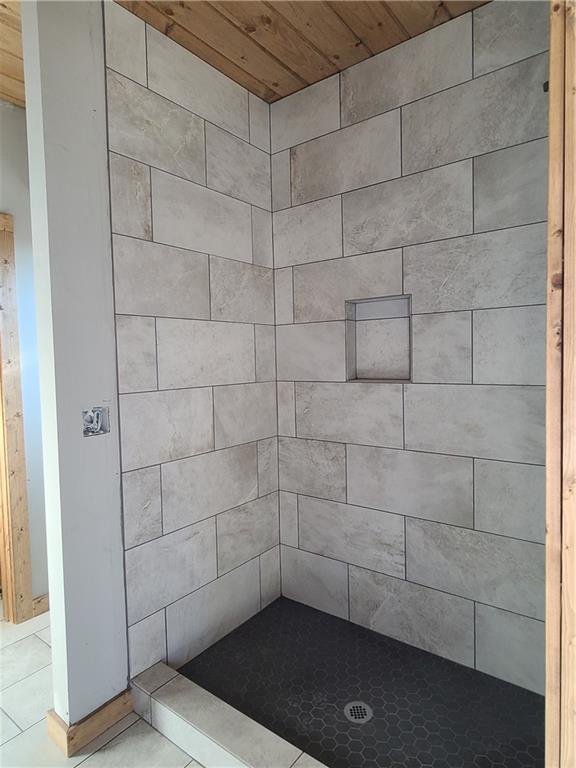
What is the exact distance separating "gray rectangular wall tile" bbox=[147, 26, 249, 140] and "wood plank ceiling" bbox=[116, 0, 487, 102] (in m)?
0.04

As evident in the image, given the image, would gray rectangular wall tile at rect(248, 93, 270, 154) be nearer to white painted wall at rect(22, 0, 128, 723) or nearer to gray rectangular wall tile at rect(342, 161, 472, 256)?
gray rectangular wall tile at rect(342, 161, 472, 256)

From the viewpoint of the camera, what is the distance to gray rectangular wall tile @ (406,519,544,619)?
1691 millimetres

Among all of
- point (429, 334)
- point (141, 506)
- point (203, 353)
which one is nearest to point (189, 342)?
point (203, 353)

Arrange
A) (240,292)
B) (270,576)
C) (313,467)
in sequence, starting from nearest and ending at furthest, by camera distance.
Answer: (240,292) → (313,467) → (270,576)

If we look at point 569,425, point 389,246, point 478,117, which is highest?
point 478,117

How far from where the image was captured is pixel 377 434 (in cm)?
206

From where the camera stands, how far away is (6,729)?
166 cm

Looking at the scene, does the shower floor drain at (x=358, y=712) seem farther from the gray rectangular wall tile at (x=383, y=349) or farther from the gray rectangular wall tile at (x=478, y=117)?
the gray rectangular wall tile at (x=478, y=117)

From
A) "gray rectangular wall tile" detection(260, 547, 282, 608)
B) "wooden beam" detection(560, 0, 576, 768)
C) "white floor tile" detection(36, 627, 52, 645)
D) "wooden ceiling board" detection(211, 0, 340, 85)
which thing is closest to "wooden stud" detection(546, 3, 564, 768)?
"wooden beam" detection(560, 0, 576, 768)

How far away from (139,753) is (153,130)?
239 centimetres

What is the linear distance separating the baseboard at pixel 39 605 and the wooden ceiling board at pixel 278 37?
120 inches

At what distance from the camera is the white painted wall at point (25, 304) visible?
237 centimetres

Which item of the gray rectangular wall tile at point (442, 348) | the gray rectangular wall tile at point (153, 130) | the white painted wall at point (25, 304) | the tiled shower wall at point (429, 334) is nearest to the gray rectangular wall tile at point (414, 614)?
the tiled shower wall at point (429, 334)

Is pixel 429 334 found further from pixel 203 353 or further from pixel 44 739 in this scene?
pixel 44 739
